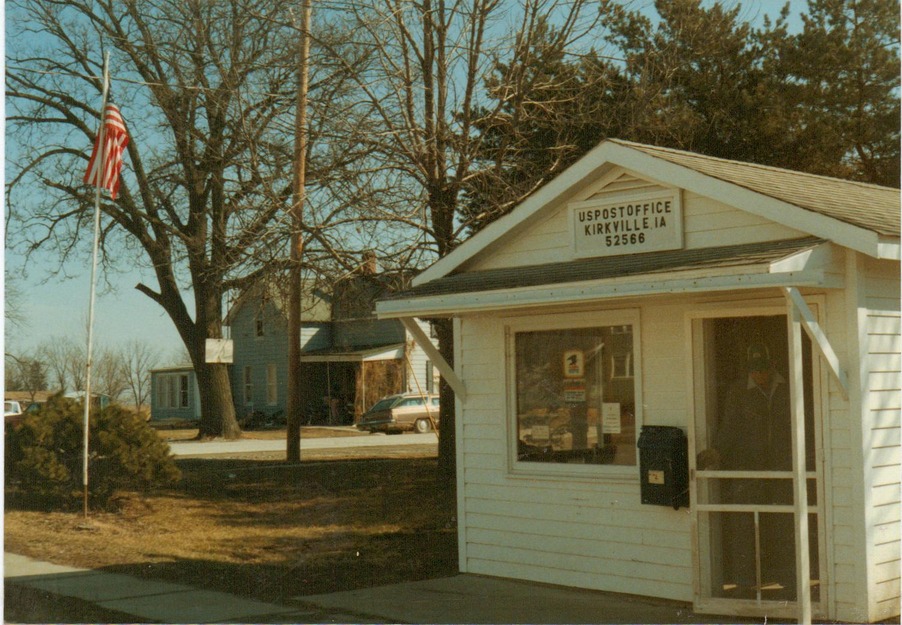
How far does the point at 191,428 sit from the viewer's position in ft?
116

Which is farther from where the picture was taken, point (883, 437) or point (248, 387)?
point (248, 387)

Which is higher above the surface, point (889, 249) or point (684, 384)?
point (889, 249)

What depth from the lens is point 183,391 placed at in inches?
1679

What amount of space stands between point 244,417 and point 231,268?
2189 centimetres

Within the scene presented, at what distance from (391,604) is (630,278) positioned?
3.32 meters

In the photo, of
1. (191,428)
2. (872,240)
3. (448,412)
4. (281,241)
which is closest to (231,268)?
(281,241)

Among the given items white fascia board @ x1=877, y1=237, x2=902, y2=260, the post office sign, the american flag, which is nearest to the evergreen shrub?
the american flag

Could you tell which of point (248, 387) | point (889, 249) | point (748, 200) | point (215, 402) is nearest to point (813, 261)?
point (889, 249)

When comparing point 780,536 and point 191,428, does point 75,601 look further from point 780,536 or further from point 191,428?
point 191,428

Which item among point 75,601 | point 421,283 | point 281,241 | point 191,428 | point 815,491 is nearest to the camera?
point 815,491

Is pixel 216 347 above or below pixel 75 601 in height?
above

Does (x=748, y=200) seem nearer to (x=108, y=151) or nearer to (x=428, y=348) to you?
(x=428, y=348)

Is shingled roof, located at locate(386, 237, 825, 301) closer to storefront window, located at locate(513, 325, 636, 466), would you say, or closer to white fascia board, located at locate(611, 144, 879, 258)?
white fascia board, located at locate(611, 144, 879, 258)

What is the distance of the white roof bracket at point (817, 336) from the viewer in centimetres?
692
